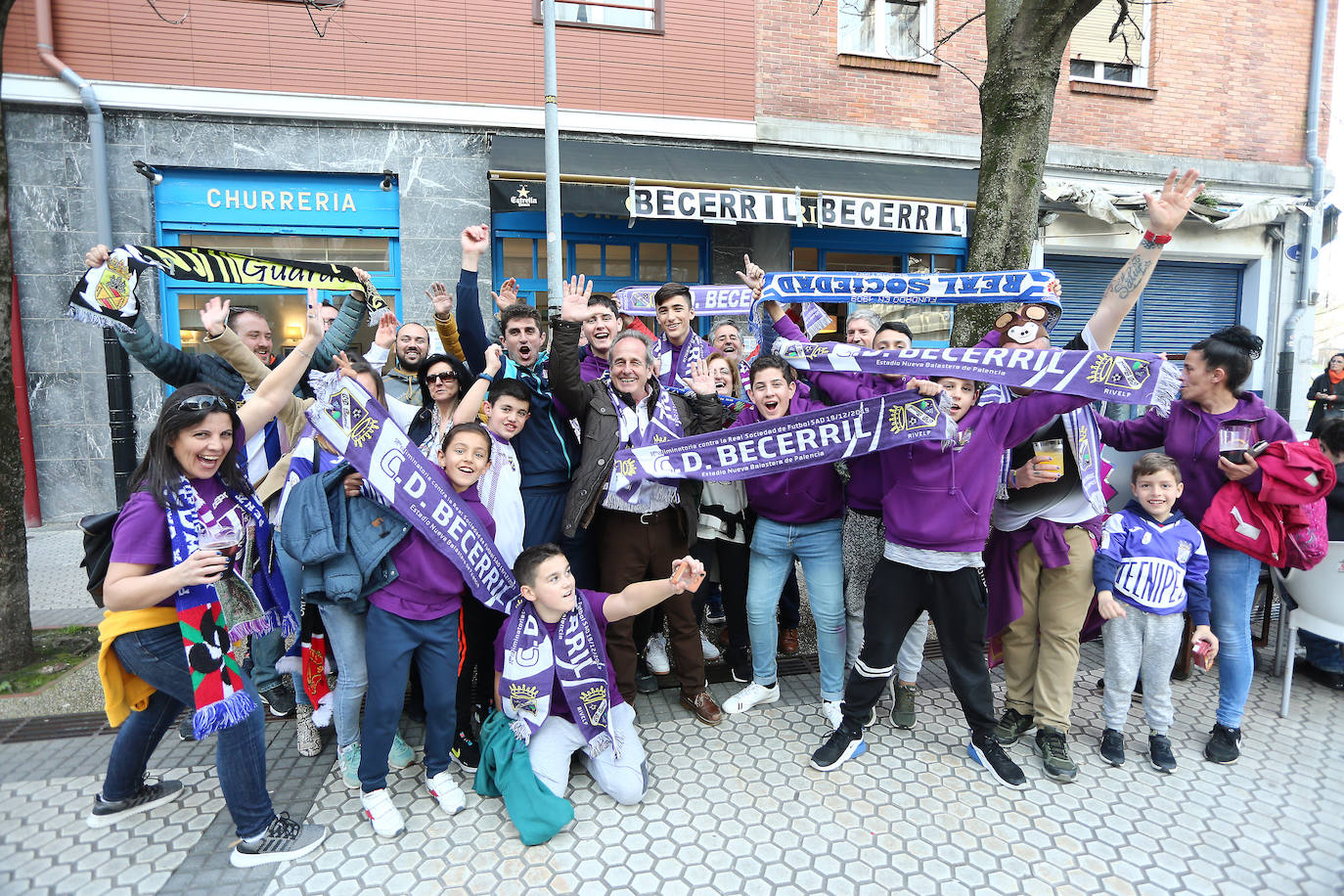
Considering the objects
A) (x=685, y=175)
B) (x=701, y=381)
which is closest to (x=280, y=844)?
(x=701, y=381)

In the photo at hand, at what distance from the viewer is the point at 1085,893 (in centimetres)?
242

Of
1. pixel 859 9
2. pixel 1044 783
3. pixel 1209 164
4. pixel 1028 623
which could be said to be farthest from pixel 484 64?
pixel 1209 164

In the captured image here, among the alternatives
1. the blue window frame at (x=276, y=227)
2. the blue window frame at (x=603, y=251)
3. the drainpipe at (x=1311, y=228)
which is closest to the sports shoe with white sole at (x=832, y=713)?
the blue window frame at (x=603, y=251)

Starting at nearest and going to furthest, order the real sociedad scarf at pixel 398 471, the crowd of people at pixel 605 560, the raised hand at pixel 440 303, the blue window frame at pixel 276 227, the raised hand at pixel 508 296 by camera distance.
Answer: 1. the crowd of people at pixel 605 560
2. the real sociedad scarf at pixel 398 471
3. the raised hand at pixel 508 296
4. the raised hand at pixel 440 303
5. the blue window frame at pixel 276 227

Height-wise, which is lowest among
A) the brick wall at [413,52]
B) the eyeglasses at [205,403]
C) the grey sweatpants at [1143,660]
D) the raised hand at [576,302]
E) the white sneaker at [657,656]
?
the white sneaker at [657,656]

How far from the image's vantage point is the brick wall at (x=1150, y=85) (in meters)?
9.09

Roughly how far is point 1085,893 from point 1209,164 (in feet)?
40.3

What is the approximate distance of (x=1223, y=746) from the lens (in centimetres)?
327

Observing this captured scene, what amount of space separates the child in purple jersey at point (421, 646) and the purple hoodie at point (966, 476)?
1.97 metres

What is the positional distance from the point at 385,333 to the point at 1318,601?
5.34 meters

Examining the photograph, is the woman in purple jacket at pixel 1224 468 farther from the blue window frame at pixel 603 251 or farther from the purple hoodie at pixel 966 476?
the blue window frame at pixel 603 251

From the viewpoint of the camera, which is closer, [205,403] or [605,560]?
[205,403]

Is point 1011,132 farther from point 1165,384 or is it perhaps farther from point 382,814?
point 382,814

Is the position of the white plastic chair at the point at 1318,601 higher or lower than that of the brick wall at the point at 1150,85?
lower
